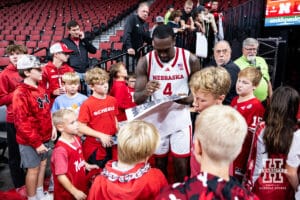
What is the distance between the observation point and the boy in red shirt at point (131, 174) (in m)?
1.62

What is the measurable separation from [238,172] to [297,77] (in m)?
7.54

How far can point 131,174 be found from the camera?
5.41ft

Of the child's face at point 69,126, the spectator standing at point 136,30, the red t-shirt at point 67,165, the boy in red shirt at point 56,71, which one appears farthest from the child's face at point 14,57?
the spectator standing at point 136,30

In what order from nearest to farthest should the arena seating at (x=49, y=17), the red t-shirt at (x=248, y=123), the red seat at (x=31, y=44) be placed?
the red t-shirt at (x=248, y=123) < the red seat at (x=31, y=44) < the arena seating at (x=49, y=17)

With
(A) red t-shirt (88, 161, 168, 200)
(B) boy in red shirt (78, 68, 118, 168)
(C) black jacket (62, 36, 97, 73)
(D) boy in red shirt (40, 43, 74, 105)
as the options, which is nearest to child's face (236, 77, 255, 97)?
(B) boy in red shirt (78, 68, 118, 168)

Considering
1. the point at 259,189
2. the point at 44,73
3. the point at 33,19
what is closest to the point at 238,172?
the point at 259,189

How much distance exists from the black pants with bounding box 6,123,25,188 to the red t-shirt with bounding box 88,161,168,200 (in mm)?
2265

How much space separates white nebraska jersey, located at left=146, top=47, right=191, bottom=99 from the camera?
9.20 ft

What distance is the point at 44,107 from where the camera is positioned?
3193mm

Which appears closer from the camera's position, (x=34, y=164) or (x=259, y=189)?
(x=259, y=189)

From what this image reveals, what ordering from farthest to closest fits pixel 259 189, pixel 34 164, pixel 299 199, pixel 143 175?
pixel 34 164 → pixel 259 189 → pixel 299 199 → pixel 143 175

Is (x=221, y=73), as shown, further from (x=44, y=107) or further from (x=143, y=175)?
(x=44, y=107)

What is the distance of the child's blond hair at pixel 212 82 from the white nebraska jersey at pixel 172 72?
0.65 metres

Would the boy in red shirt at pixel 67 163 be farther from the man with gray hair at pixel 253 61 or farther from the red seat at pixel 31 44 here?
the red seat at pixel 31 44
